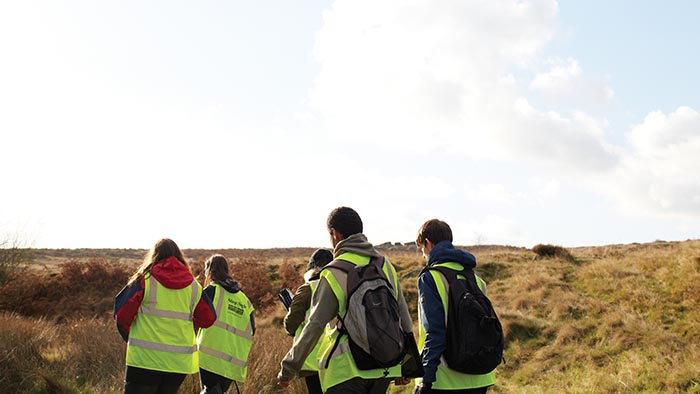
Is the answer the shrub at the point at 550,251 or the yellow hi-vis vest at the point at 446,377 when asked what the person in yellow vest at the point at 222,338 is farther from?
the shrub at the point at 550,251

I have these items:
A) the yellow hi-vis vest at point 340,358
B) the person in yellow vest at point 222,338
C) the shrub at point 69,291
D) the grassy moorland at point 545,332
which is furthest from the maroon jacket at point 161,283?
the shrub at point 69,291

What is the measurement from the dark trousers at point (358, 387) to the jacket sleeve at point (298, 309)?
2.40 ft

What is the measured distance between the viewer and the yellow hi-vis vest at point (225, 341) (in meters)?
6.77

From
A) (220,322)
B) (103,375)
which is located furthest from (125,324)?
(103,375)

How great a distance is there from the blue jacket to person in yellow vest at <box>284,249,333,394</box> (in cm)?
83

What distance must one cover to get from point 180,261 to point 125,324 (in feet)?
2.43

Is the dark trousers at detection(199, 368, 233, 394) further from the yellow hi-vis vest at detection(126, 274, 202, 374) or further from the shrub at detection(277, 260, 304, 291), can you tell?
the shrub at detection(277, 260, 304, 291)

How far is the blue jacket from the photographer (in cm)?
449

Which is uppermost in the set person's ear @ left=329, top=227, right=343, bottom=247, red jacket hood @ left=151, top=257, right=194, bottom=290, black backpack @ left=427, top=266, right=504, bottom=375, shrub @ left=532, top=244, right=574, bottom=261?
shrub @ left=532, top=244, right=574, bottom=261

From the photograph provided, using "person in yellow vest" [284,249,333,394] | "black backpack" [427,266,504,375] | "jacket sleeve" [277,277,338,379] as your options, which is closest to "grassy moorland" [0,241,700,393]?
"person in yellow vest" [284,249,333,394]

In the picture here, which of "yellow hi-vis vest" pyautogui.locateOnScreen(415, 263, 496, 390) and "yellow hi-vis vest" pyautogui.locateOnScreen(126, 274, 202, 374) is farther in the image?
"yellow hi-vis vest" pyautogui.locateOnScreen(126, 274, 202, 374)

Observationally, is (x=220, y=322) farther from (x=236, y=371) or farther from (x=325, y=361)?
→ (x=325, y=361)

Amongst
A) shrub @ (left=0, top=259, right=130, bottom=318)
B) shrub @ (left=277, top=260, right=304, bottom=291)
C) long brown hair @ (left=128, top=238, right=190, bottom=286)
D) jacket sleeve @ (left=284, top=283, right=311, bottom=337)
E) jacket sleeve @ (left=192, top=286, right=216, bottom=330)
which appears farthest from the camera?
shrub @ (left=277, top=260, right=304, bottom=291)

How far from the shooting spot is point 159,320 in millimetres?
5629
